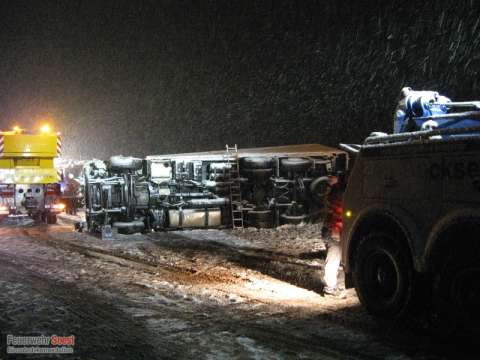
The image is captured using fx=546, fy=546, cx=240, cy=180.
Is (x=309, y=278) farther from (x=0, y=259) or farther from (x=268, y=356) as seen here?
(x=0, y=259)

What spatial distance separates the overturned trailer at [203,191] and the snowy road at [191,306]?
2.50m

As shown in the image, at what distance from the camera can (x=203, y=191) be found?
15383 mm

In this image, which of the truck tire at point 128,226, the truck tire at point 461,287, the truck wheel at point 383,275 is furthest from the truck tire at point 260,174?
the truck tire at point 461,287

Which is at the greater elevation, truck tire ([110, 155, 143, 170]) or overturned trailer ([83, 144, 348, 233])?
truck tire ([110, 155, 143, 170])

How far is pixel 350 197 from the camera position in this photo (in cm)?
666

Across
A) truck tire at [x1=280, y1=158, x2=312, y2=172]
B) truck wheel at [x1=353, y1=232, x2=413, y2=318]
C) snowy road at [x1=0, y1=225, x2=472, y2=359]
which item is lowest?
snowy road at [x1=0, y1=225, x2=472, y2=359]

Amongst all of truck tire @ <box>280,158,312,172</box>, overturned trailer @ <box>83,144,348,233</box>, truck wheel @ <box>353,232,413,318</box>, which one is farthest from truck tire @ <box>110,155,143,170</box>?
truck wheel @ <box>353,232,413,318</box>

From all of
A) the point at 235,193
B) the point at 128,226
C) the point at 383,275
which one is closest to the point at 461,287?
the point at 383,275

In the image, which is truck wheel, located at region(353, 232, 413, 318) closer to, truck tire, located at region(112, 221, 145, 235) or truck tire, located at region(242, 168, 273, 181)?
truck tire, located at region(112, 221, 145, 235)

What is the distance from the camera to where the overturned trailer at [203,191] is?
14281 mm

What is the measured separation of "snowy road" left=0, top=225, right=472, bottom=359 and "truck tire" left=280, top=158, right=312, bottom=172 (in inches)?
150

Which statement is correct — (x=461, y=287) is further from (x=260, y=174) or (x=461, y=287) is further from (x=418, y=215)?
(x=260, y=174)

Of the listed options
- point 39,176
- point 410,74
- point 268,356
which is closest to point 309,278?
point 268,356

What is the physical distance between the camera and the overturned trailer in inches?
562
